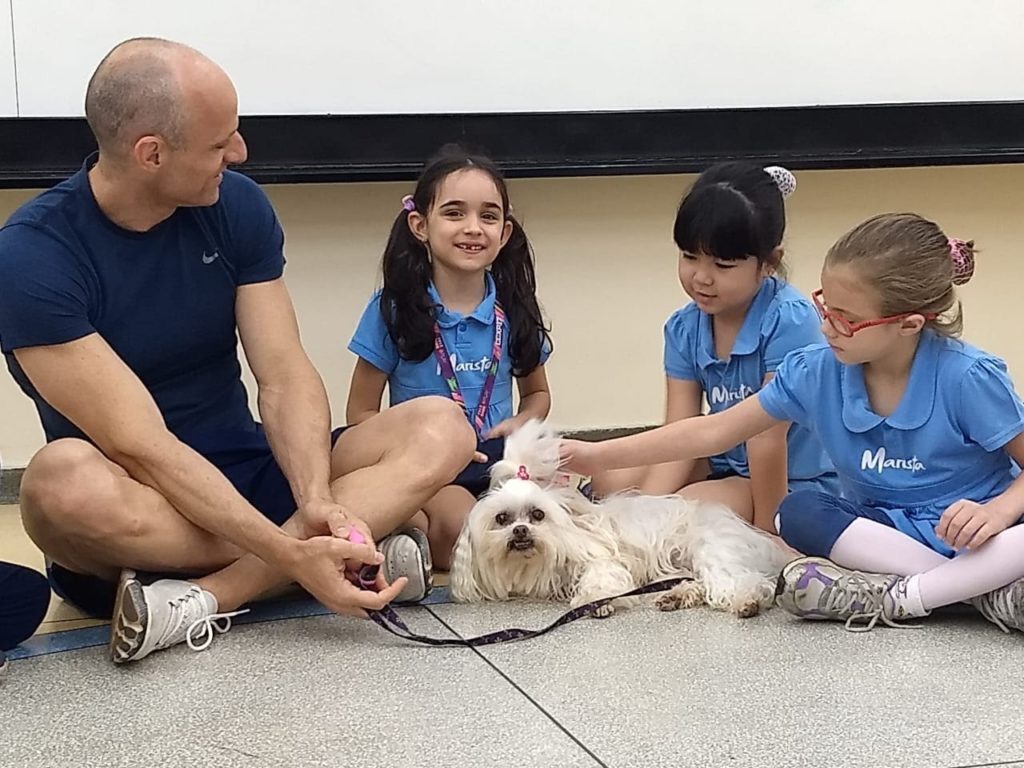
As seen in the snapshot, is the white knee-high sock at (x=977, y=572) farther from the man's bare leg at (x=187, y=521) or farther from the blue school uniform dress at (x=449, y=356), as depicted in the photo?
the blue school uniform dress at (x=449, y=356)

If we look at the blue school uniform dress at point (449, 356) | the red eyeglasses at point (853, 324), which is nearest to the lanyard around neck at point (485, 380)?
the blue school uniform dress at point (449, 356)

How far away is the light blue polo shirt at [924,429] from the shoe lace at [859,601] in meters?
0.11

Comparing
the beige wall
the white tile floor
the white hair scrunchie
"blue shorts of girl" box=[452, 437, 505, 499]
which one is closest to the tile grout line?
the white tile floor

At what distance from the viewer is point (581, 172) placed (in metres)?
2.99

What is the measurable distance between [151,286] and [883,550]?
114cm

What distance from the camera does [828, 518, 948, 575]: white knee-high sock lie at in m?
1.88

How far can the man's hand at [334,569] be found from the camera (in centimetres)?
175

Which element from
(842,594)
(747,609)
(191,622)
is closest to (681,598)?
(747,609)

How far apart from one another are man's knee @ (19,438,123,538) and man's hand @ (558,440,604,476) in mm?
705

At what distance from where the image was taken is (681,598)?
2.02m

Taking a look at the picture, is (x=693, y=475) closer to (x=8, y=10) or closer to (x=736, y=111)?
(x=736, y=111)

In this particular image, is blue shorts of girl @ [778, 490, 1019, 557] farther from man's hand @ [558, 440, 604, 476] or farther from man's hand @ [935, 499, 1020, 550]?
man's hand @ [558, 440, 604, 476]

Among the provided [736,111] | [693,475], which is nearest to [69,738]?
[693,475]

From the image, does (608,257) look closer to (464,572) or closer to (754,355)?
(754,355)
